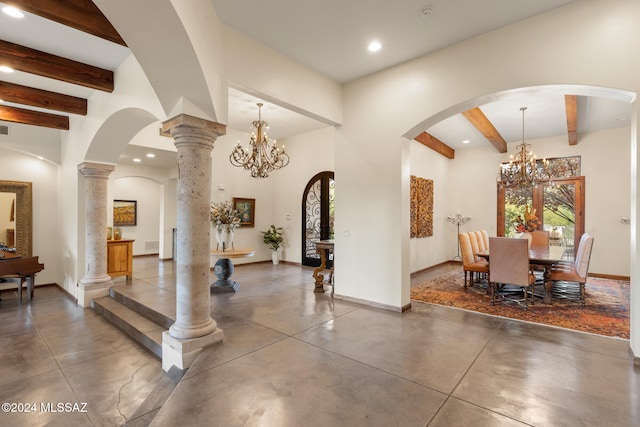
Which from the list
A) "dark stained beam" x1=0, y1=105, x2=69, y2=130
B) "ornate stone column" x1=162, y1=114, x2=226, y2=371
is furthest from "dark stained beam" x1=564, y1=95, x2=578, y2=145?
"dark stained beam" x1=0, y1=105, x2=69, y2=130

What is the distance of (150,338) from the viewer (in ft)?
11.0

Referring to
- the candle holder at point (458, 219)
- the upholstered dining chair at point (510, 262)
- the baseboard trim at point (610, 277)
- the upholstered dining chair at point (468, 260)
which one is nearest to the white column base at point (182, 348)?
the upholstered dining chair at point (510, 262)

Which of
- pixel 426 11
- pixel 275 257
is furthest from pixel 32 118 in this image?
pixel 426 11

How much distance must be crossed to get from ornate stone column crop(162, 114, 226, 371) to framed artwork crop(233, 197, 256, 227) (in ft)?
16.1

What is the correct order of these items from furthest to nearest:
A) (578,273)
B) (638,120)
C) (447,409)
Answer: (578,273) → (638,120) → (447,409)

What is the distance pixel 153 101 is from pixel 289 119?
12.5 feet

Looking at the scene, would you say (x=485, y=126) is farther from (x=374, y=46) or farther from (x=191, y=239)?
(x=191, y=239)

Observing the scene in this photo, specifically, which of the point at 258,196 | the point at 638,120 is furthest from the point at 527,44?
the point at 258,196

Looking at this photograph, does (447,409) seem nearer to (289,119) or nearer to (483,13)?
(483,13)

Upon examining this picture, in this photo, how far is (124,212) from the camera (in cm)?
968

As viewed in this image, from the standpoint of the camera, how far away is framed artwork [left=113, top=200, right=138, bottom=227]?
9500 millimetres

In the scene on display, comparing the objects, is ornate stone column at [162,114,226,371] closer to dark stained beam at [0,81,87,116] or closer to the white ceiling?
the white ceiling

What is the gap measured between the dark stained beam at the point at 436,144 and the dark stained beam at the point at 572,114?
2.59 m

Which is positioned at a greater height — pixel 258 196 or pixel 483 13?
pixel 483 13
